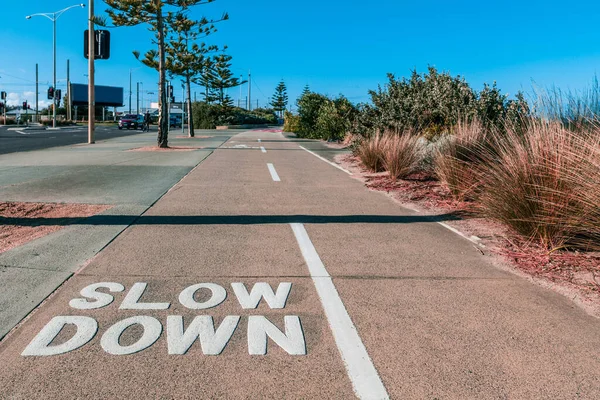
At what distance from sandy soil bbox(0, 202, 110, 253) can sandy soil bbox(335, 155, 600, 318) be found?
5.24m

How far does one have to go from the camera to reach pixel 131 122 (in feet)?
181

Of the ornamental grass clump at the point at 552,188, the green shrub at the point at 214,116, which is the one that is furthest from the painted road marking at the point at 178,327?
the green shrub at the point at 214,116

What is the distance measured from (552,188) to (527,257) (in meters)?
0.84

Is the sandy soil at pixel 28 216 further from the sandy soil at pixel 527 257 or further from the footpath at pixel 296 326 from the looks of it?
the sandy soil at pixel 527 257

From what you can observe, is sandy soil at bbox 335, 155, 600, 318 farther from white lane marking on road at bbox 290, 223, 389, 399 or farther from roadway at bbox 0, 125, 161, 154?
roadway at bbox 0, 125, 161, 154

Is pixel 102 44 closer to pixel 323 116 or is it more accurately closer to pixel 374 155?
pixel 323 116

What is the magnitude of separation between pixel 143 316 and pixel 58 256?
2043 mm

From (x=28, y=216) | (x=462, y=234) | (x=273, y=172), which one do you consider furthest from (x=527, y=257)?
(x=273, y=172)

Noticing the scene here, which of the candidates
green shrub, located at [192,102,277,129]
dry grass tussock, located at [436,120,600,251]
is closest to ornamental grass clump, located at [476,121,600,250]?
dry grass tussock, located at [436,120,600,251]

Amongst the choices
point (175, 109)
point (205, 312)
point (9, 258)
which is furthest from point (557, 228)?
point (175, 109)

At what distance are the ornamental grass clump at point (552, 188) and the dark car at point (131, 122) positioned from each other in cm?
5292

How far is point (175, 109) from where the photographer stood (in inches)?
2633

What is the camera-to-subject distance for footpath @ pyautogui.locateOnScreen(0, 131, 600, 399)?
3.09m

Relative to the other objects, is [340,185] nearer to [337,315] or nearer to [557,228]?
[557,228]
